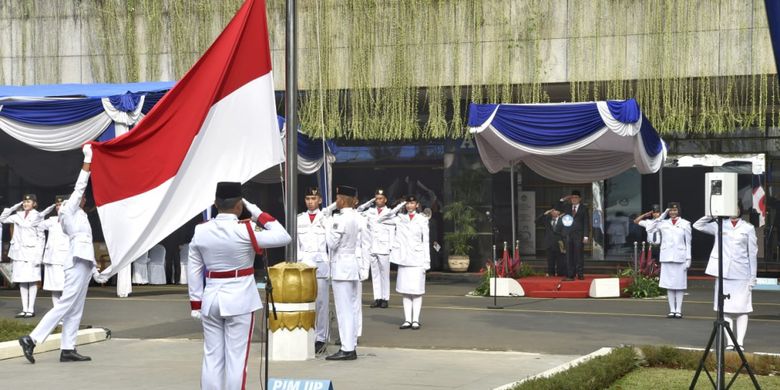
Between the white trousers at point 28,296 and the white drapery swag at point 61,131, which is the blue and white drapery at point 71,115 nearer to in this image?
the white drapery swag at point 61,131

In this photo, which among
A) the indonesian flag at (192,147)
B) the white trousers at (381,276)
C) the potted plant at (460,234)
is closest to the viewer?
the indonesian flag at (192,147)

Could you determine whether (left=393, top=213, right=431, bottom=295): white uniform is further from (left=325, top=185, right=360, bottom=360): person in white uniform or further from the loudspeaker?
the loudspeaker

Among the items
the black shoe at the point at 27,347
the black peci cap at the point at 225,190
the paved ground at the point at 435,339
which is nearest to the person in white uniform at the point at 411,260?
the paved ground at the point at 435,339

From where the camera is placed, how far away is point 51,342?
14.5 m

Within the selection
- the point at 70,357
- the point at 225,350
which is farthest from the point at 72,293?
the point at 225,350

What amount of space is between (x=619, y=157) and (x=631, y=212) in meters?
6.94

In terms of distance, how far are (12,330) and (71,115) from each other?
687 cm

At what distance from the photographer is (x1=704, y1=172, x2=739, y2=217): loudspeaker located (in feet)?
36.8

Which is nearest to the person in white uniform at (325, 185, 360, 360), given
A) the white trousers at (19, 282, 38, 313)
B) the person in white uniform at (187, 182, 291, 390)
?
the person in white uniform at (187, 182, 291, 390)

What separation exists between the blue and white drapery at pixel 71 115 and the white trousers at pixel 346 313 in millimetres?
8616

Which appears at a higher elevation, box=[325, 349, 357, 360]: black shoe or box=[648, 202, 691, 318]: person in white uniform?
box=[648, 202, 691, 318]: person in white uniform

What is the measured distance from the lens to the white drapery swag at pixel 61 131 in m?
21.7

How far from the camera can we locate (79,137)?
21750 mm

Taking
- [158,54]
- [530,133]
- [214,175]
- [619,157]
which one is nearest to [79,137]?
[158,54]
